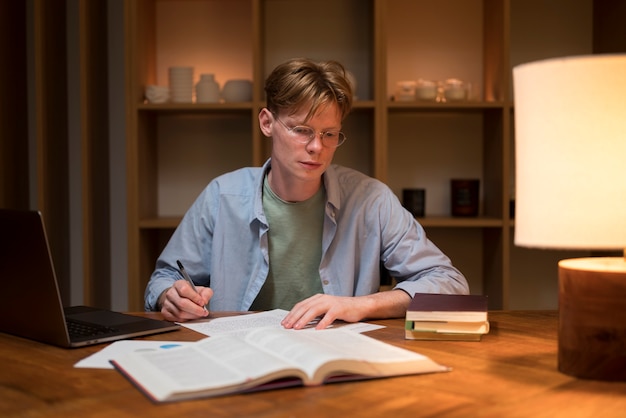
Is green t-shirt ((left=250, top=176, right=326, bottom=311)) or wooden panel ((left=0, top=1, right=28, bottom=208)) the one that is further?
wooden panel ((left=0, top=1, right=28, bottom=208))

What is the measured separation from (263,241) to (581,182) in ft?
3.76

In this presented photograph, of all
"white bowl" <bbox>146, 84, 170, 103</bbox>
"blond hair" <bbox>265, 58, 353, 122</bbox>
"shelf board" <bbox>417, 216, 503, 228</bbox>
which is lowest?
"shelf board" <bbox>417, 216, 503, 228</bbox>

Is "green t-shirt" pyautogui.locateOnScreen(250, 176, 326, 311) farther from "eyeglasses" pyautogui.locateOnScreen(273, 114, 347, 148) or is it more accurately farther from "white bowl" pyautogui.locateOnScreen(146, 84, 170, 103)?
"white bowl" pyautogui.locateOnScreen(146, 84, 170, 103)

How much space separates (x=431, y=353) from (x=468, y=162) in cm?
229

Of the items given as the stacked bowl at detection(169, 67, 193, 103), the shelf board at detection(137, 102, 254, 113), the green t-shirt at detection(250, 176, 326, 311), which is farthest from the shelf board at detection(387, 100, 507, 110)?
the green t-shirt at detection(250, 176, 326, 311)

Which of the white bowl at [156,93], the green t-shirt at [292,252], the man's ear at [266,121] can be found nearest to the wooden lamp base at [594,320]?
the green t-shirt at [292,252]

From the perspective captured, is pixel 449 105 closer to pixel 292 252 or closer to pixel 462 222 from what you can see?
pixel 462 222

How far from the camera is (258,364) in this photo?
1.15 m

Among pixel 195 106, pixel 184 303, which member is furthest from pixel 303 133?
pixel 195 106

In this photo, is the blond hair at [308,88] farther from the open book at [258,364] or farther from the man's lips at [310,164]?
the open book at [258,364]

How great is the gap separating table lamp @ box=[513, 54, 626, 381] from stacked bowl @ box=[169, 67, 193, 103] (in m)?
2.31

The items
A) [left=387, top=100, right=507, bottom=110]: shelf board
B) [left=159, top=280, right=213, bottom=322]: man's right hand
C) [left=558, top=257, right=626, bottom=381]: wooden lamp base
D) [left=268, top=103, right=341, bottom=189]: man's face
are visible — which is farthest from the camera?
[left=387, top=100, right=507, bottom=110]: shelf board

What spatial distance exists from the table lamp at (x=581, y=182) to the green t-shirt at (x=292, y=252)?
1.01 metres

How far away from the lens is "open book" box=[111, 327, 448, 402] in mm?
1088
